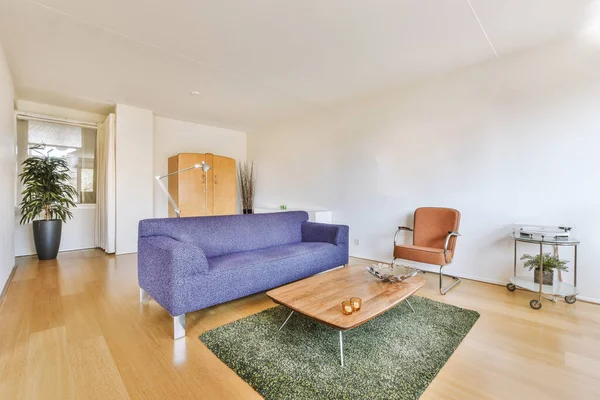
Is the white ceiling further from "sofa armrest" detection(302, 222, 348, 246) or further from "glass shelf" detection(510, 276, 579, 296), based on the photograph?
"glass shelf" detection(510, 276, 579, 296)

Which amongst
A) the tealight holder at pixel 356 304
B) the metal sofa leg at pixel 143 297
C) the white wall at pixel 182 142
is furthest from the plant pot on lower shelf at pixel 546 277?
the white wall at pixel 182 142

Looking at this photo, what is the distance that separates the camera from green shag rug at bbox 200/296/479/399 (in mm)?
1378

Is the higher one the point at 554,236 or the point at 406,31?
the point at 406,31

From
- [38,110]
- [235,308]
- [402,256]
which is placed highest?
[38,110]

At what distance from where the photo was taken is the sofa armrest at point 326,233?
125 inches

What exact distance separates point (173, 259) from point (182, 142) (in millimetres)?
4311

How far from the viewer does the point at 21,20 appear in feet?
7.63

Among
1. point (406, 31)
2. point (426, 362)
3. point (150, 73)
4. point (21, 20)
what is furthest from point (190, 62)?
point (426, 362)

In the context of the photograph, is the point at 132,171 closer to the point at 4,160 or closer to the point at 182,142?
the point at 182,142

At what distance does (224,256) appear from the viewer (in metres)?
2.60

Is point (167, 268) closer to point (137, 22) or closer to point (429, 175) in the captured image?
point (137, 22)

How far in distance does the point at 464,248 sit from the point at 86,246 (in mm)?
5996

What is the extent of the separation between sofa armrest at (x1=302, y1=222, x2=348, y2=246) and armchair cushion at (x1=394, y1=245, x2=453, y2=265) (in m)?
0.63

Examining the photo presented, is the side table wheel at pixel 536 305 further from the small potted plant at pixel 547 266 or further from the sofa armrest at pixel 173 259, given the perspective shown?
the sofa armrest at pixel 173 259
